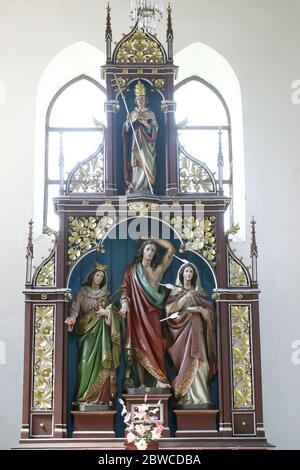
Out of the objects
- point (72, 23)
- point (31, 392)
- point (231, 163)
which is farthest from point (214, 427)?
point (72, 23)

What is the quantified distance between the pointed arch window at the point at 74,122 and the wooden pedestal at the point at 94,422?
5265 mm

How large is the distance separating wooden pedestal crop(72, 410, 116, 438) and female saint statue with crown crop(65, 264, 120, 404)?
0.57 ft

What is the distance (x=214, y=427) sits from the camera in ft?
40.3

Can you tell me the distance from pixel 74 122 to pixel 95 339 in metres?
5.37

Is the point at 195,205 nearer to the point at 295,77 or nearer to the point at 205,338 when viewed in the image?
the point at 205,338

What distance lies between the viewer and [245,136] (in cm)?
1572

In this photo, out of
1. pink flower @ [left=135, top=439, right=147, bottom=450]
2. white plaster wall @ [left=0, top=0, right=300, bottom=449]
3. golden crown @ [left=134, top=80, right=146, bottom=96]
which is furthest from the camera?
white plaster wall @ [left=0, top=0, right=300, bottom=449]

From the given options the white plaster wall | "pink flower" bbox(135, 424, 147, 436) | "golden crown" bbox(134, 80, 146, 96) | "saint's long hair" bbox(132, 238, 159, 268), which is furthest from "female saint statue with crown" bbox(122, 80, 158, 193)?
"pink flower" bbox(135, 424, 147, 436)

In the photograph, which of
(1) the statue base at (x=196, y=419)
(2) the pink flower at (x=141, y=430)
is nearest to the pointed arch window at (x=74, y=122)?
(1) the statue base at (x=196, y=419)

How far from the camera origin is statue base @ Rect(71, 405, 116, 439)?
40.0 feet

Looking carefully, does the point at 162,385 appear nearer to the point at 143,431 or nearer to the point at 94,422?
the point at 94,422

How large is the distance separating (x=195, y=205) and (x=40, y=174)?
13.0 feet

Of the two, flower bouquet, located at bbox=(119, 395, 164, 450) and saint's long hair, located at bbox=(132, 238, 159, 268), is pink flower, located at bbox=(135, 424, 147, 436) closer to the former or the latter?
flower bouquet, located at bbox=(119, 395, 164, 450)

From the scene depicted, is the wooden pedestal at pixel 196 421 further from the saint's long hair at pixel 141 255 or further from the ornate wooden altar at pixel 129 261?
the saint's long hair at pixel 141 255
